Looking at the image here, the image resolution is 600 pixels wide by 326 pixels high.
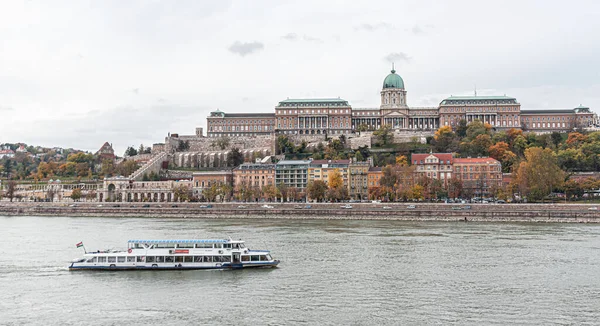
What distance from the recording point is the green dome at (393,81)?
128750 mm

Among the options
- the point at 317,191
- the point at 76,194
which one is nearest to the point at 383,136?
the point at 317,191

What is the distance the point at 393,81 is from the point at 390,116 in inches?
383

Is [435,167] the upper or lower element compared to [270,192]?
upper

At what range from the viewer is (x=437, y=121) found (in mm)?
124438

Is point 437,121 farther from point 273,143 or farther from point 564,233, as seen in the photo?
point 564,233

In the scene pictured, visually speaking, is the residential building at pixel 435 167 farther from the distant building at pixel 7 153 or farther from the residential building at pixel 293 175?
the distant building at pixel 7 153

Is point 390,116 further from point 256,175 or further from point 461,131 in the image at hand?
point 256,175

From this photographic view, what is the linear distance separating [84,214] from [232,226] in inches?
991

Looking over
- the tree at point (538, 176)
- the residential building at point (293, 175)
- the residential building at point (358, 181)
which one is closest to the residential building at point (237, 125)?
the residential building at point (293, 175)

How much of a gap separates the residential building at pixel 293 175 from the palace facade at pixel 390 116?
3593 centimetres

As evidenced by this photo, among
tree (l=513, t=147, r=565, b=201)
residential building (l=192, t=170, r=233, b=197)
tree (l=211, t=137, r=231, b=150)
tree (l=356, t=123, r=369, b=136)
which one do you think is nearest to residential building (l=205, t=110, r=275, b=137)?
tree (l=211, t=137, r=231, b=150)

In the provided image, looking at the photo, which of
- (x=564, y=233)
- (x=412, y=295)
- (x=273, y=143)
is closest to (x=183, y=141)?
(x=273, y=143)

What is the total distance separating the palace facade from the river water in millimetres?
80289

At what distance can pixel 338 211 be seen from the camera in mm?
60000
